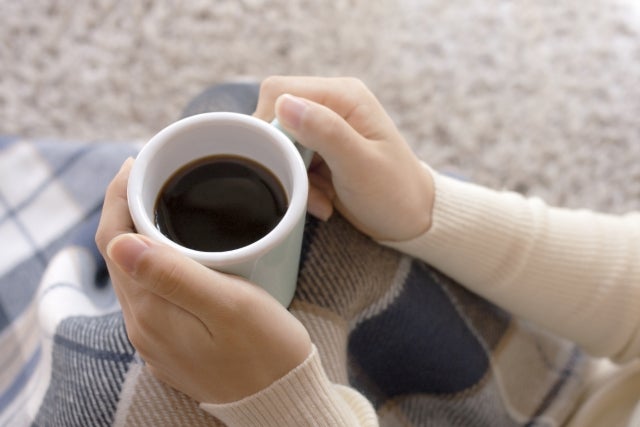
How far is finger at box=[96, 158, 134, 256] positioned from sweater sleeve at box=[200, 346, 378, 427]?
133mm

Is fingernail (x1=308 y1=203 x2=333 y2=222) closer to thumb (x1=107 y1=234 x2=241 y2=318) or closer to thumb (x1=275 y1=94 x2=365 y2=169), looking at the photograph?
thumb (x1=275 y1=94 x2=365 y2=169)

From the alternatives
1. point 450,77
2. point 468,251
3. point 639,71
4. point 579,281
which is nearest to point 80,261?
point 468,251

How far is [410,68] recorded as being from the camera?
1.11 m

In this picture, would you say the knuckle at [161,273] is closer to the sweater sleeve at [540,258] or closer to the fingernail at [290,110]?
the fingernail at [290,110]

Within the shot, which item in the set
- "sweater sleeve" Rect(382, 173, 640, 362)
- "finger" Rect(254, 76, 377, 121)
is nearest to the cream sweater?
"sweater sleeve" Rect(382, 173, 640, 362)

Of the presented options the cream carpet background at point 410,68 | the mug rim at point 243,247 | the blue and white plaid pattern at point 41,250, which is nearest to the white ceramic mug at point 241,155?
the mug rim at point 243,247

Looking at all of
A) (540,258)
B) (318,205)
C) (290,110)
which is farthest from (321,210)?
(540,258)

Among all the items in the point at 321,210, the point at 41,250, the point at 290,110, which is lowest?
the point at 41,250

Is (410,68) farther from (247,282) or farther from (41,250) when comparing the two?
(247,282)

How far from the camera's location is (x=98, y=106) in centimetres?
109

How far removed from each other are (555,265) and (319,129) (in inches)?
10.7

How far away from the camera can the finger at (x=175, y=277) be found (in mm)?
365

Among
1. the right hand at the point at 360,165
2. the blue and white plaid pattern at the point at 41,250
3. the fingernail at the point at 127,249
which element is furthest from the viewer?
the blue and white plaid pattern at the point at 41,250

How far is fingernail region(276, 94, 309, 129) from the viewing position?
45cm
